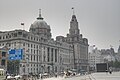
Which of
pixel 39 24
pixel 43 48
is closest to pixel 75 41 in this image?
pixel 39 24

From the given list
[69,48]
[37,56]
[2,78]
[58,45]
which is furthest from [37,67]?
[2,78]

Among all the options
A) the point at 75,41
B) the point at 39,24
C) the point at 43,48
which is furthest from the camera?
the point at 75,41

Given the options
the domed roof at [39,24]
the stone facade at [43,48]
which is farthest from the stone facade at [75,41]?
the domed roof at [39,24]

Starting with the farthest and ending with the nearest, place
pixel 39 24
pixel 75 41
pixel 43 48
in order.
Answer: pixel 75 41
pixel 39 24
pixel 43 48

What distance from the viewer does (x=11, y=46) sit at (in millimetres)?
124125

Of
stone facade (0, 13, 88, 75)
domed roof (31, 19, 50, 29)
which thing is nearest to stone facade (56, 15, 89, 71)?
stone facade (0, 13, 88, 75)

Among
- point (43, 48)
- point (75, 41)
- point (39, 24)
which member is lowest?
point (43, 48)

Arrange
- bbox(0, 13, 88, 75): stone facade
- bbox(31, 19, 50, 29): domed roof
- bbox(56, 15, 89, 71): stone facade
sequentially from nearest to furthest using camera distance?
bbox(0, 13, 88, 75): stone facade → bbox(31, 19, 50, 29): domed roof → bbox(56, 15, 89, 71): stone facade

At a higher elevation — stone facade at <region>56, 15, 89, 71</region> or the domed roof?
the domed roof

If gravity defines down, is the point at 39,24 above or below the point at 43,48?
above

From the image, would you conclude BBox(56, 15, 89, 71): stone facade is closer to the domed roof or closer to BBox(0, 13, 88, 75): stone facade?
BBox(0, 13, 88, 75): stone facade

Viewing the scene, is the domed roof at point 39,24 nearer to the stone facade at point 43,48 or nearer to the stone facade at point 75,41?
the stone facade at point 43,48

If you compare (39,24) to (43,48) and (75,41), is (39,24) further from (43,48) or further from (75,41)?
(75,41)

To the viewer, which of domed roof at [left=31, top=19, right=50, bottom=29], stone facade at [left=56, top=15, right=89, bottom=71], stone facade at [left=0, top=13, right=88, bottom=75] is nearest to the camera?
stone facade at [left=0, top=13, right=88, bottom=75]
